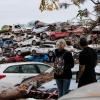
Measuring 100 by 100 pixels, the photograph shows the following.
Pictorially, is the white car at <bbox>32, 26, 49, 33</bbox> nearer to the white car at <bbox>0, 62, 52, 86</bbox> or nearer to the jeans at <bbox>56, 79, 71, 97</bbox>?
the white car at <bbox>0, 62, 52, 86</bbox>

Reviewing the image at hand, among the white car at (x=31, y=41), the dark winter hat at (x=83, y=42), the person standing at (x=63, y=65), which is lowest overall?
the white car at (x=31, y=41)

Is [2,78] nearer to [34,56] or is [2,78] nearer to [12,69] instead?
[12,69]

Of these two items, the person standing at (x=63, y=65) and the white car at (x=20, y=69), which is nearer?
the person standing at (x=63, y=65)

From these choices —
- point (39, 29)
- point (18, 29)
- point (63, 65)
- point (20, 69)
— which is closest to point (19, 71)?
point (20, 69)

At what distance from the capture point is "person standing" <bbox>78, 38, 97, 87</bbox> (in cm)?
1044

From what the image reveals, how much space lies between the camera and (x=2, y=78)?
19.8 meters

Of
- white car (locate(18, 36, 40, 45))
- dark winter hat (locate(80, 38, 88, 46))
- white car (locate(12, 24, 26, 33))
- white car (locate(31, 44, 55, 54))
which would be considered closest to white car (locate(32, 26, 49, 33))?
white car (locate(12, 24, 26, 33))

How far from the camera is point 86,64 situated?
10.5 metres

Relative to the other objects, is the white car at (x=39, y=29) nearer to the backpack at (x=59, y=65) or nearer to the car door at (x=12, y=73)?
the car door at (x=12, y=73)

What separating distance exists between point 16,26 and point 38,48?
3285 centimetres

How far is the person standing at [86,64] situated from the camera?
34.2ft

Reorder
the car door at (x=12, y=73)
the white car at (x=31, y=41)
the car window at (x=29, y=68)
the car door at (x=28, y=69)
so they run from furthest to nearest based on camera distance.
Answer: the white car at (x=31, y=41), the car window at (x=29, y=68), the car door at (x=28, y=69), the car door at (x=12, y=73)

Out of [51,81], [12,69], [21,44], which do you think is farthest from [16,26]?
[51,81]

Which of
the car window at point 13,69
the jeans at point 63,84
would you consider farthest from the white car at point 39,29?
the jeans at point 63,84
